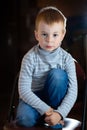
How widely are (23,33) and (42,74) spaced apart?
0.32 metres

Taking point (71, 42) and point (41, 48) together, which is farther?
point (71, 42)

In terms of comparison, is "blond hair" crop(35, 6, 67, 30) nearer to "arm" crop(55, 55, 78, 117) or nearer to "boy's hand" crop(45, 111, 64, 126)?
"arm" crop(55, 55, 78, 117)

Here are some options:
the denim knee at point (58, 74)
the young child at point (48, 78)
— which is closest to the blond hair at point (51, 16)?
the young child at point (48, 78)

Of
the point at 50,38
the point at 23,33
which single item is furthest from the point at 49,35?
the point at 23,33

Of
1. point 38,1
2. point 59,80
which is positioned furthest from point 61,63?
point 38,1

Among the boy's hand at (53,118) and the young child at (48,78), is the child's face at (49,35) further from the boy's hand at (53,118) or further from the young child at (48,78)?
the boy's hand at (53,118)

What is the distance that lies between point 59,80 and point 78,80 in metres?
0.11

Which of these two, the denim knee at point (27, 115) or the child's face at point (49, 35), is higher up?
the child's face at point (49, 35)

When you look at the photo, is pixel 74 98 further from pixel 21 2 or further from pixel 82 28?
pixel 21 2

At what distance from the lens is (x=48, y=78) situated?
0.84m

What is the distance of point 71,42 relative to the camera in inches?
38.7

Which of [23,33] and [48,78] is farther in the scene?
[23,33]

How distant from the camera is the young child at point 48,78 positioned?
83 centimetres

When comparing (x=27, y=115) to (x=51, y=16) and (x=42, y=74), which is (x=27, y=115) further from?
(x=51, y=16)
